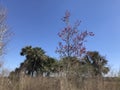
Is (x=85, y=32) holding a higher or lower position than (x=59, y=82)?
higher

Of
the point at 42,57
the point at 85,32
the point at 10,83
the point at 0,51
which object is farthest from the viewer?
the point at 42,57

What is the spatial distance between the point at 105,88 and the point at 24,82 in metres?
2.96

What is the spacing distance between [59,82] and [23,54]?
2654 cm

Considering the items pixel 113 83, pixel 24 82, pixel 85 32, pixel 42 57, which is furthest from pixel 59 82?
pixel 42 57

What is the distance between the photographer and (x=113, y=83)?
28.4 ft

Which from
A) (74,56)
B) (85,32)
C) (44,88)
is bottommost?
(44,88)

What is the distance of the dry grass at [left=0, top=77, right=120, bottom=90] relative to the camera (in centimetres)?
820

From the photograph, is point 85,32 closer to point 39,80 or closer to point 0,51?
point 39,80

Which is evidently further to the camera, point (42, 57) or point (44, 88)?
point (42, 57)

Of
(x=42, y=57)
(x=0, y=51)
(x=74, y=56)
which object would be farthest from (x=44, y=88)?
(x=42, y=57)

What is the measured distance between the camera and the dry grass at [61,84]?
26.9 ft

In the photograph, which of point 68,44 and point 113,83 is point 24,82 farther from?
point 68,44

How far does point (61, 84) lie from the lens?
820 centimetres

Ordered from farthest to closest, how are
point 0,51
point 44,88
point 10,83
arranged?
1. point 0,51
2. point 44,88
3. point 10,83
